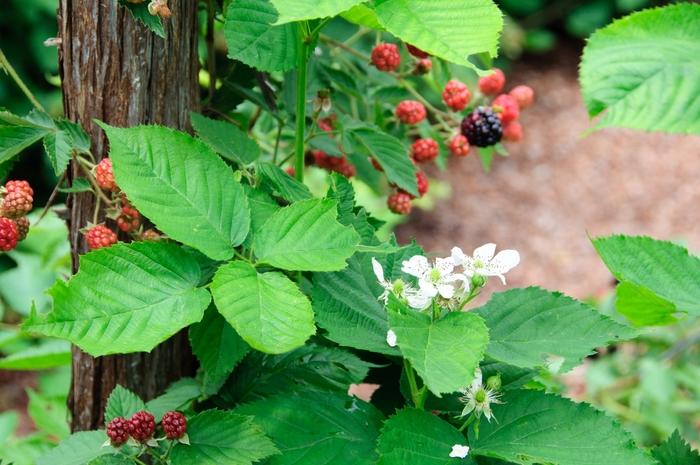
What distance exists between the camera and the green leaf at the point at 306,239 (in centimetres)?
90

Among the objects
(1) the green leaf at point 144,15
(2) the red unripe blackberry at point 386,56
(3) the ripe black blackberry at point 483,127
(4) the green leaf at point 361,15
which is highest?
(1) the green leaf at point 144,15

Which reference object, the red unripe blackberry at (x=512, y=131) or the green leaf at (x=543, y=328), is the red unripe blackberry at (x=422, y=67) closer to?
the red unripe blackberry at (x=512, y=131)

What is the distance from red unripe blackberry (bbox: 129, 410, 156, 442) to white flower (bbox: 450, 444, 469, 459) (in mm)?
332

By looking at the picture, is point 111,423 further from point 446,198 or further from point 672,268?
point 446,198

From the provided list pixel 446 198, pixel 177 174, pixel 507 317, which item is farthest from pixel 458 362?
pixel 446 198

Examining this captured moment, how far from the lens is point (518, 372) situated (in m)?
1.04

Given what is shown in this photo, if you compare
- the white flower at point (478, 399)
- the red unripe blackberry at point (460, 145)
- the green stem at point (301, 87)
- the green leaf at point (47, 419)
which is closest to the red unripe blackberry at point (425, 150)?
the red unripe blackberry at point (460, 145)

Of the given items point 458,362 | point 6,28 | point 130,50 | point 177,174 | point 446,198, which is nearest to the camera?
point 458,362

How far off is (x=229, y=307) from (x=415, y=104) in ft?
2.06

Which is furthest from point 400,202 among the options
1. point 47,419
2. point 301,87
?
point 47,419

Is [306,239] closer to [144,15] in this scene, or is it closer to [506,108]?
[144,15]

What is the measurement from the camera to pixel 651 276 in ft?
3.46

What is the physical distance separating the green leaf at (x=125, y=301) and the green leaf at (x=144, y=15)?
0.25m

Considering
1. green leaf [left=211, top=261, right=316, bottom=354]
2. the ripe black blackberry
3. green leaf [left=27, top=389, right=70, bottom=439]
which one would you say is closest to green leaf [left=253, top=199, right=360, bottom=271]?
green leaf [left=211, top=261, right=316, bottom=354]
